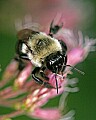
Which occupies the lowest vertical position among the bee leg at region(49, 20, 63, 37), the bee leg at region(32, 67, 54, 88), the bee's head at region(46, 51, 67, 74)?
the bee leg at region(32, 67, 54, 88)

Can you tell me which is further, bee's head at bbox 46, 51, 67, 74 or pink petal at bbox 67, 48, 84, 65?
pink petal at bbox 67, 48, 84, 65

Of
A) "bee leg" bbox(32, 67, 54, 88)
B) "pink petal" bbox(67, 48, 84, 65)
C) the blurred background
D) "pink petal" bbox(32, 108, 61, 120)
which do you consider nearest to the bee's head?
"bee leg" bbox(32, 67, 54, 88)

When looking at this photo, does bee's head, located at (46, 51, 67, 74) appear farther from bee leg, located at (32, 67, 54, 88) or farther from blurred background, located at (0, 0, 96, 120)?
blurred background, located at (0, 0, 96, 120)

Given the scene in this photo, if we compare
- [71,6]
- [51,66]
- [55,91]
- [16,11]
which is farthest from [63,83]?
[71,6]

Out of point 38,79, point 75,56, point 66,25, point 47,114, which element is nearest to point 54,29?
point 75,56

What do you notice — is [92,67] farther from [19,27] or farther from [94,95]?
[19,27]

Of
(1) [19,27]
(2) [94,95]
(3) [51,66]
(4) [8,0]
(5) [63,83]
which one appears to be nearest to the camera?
(3) [51,66]

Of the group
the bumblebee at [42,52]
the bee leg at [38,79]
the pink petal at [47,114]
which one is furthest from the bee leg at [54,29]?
the pink petal at [47,114]
